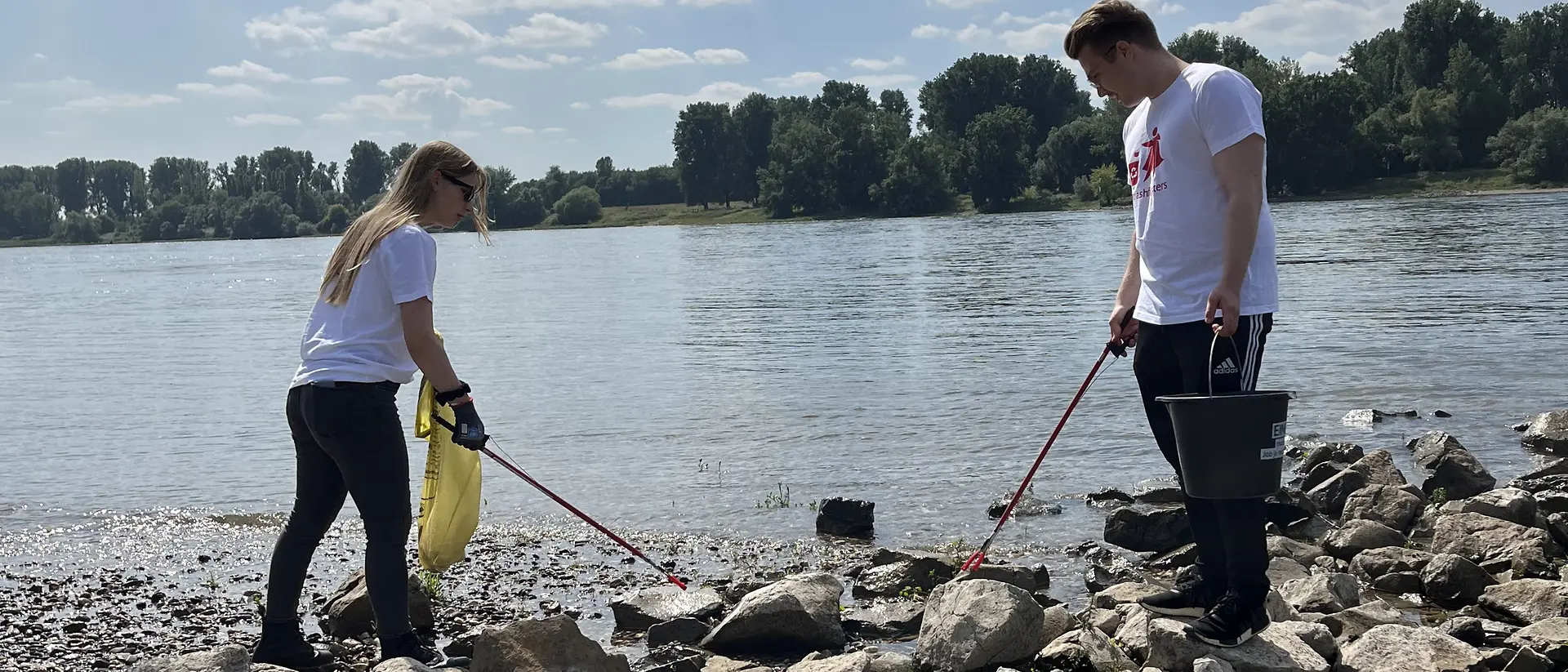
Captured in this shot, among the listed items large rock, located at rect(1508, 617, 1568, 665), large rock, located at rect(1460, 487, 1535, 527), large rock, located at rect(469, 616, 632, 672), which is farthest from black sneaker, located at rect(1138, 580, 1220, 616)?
large rock, located at rect(1460, 487, 1535, 527)

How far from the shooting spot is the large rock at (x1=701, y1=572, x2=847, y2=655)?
621 centimetres

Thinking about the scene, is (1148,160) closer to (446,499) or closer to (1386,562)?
(446,499)

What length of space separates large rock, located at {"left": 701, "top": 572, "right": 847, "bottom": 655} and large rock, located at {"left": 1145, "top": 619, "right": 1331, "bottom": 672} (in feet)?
5.31

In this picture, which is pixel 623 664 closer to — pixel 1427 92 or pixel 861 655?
pixel 861 655

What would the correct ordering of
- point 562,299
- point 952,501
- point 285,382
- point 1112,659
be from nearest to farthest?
point 1112,659, point 952,501, point 285,382, point 562,299

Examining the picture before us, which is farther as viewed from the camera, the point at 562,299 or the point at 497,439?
the point at 562,299

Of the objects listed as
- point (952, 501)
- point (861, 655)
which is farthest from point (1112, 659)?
point (952, 501)

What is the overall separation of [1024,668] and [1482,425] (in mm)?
8355

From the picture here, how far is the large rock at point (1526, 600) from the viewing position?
6055mm

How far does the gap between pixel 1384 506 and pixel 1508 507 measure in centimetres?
72

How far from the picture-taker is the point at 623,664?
5.66 m

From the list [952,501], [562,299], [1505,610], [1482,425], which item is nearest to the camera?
[1505,610]

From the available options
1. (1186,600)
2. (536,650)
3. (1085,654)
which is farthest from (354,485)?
(1186,600)

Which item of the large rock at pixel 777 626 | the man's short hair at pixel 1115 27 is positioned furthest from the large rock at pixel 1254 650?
the man's short hair at pixel 1115 27
